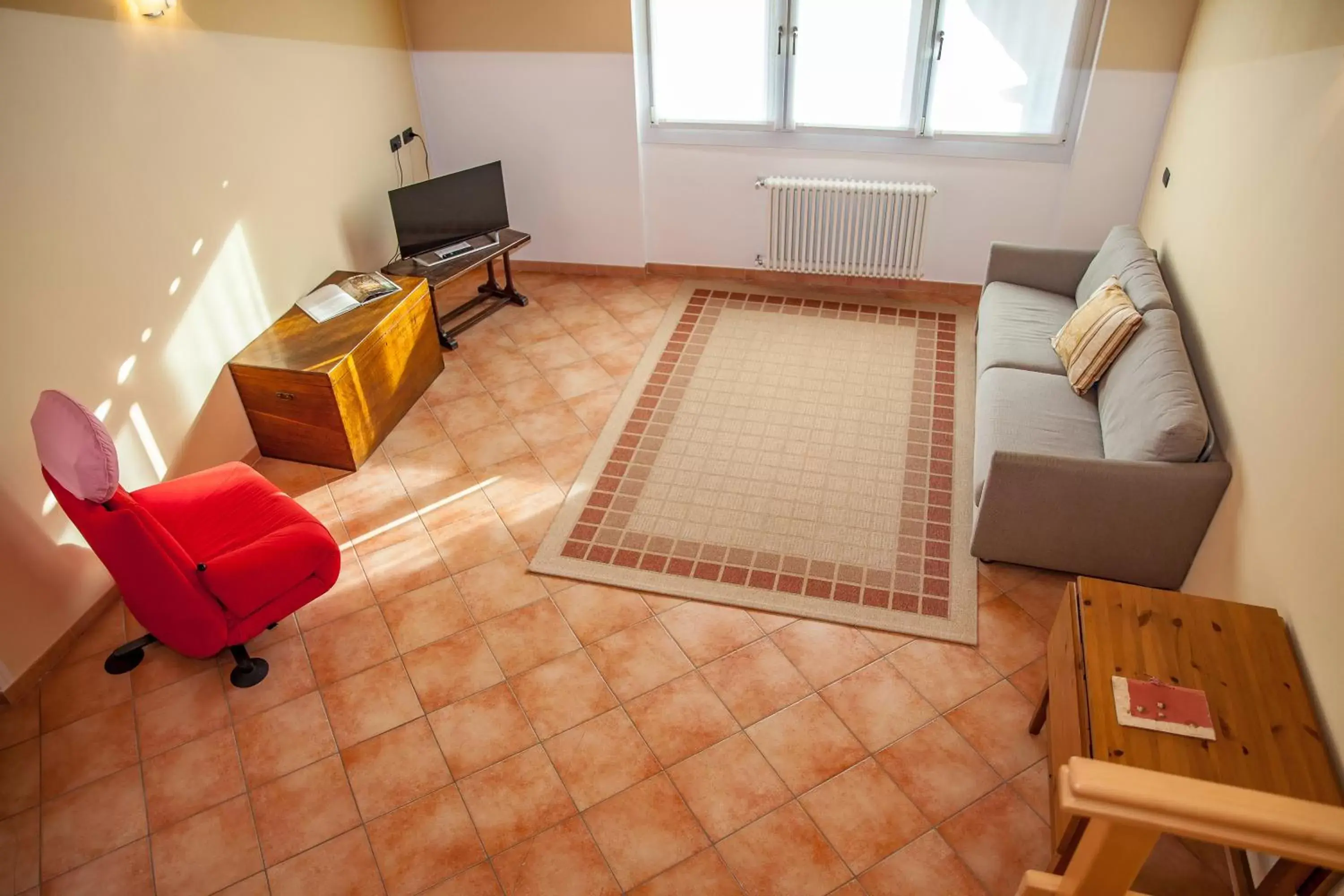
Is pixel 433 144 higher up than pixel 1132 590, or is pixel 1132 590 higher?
pixel 433 144

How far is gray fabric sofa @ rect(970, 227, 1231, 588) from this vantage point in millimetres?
3158

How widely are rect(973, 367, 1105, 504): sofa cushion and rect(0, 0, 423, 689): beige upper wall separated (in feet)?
11.1

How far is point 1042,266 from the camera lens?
15.8ft

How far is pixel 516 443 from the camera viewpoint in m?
4.47

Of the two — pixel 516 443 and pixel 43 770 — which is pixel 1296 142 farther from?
pixel 43 770

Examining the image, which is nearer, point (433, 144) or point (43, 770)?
point (43, 770)

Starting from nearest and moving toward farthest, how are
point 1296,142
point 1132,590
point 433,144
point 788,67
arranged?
point 1132,590 → point 1296,142 → point 788,67 → point 433,144

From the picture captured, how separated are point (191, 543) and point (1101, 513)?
3315 millimetres

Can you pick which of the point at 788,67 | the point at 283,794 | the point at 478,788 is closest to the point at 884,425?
the point at 788,67

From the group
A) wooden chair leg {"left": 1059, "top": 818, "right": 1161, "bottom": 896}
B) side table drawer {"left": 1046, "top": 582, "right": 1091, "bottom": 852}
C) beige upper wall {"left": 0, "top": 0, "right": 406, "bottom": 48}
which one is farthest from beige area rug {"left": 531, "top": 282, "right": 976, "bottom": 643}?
beige upper wall {"left": 0, "top": 0, "right": 406, "bottom": 48}

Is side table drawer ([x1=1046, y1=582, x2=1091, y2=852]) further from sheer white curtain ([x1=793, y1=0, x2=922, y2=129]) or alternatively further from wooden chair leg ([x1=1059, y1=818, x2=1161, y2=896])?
sheer white curtain ([x1=793, y1=0, x2=922, y2=129])

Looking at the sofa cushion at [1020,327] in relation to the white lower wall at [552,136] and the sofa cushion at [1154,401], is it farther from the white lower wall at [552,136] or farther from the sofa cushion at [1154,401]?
the white lower wall at [552,136]

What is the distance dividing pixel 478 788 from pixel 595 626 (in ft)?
2.53

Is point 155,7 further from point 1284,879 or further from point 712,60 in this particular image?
point 1284,879
